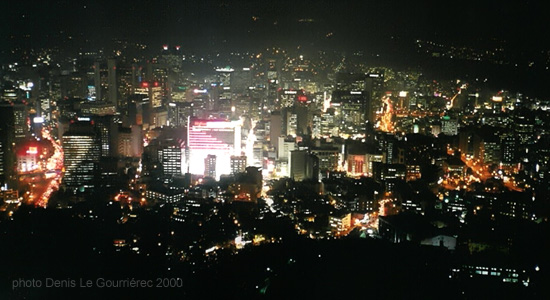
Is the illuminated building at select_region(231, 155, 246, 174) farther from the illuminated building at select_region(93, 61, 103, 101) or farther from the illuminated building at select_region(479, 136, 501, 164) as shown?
the illuminated building at select_region(93, 61, 103, 101)

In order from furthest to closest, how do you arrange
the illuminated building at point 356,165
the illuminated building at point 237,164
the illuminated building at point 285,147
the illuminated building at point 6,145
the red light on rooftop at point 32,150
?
the illuminated building at point 285,147, the illuminated building at point 356,165, the red light on rooftop at point 32,150, the illuminated building at point 237,164, the illuminated building at point 6,145

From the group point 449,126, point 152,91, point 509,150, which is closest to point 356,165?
point 509,150

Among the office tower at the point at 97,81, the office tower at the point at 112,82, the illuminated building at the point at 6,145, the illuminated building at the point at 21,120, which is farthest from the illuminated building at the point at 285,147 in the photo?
the office tower at the point at 97,81

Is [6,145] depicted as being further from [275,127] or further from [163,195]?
[275,127]

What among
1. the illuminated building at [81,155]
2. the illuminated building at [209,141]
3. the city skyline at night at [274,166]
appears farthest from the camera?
Result: the illuminated building at [209,141]

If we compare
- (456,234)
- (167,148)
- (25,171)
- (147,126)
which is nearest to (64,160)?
(25,171)

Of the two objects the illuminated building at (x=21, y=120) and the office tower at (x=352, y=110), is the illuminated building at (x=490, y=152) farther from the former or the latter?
the illuminated building at (x=21, y=120)

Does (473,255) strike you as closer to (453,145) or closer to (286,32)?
(453,145)
